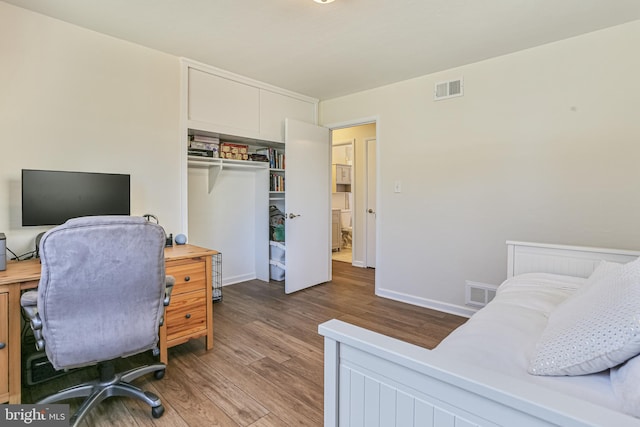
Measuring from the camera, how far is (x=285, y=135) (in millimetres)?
3652

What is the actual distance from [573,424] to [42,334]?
1905 mm

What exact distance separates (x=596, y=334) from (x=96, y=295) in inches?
73.7

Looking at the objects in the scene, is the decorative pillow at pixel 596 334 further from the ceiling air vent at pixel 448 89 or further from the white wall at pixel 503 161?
the ceiling air vent at pixel 448 89

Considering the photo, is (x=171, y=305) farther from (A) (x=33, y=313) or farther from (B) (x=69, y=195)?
(B) (x=69, y=195)

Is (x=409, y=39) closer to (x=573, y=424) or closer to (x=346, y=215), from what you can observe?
(x=573, y=424)

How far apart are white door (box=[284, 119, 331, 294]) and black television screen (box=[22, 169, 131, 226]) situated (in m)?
1.69

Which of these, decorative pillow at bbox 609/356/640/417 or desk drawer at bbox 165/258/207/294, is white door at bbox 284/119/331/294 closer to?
desk drawer at bbox 165/258/207/294

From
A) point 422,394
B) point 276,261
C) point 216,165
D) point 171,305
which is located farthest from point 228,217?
point 422,394

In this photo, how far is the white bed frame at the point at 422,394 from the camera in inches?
22.9

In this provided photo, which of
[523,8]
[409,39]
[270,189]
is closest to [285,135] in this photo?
[270,189]

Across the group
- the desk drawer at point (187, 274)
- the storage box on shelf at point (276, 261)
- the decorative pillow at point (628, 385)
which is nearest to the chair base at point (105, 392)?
the desk drawer at point (187, 274)

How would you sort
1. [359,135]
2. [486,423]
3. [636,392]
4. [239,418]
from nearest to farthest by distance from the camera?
[486,423], [636,392], [239,418], [359,135]

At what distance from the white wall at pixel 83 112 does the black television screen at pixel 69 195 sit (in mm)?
194

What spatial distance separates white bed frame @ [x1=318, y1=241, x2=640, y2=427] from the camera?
58 cm
